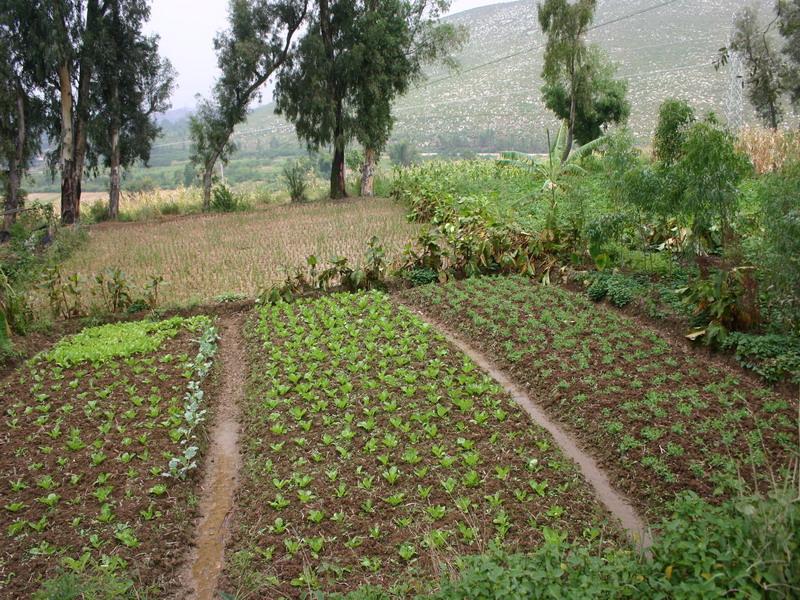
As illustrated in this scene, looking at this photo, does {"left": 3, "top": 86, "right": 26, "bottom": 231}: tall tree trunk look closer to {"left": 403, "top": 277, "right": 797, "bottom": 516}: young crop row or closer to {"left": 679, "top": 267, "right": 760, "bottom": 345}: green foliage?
{"left": 403, "top": 277, "right": 797, "bottom": 516}: young crop row

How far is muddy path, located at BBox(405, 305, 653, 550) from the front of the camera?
184 inches

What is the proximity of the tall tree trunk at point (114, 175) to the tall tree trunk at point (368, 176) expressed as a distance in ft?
27.8

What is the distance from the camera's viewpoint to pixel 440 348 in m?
7.86

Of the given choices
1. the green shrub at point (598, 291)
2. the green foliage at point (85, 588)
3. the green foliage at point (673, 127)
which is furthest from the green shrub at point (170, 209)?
the green foliage at point (85, 588)

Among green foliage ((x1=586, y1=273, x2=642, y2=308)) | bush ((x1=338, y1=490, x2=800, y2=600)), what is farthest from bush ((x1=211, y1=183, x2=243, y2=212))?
bush ((x1=338, y1=490, x2=800, y2=600))

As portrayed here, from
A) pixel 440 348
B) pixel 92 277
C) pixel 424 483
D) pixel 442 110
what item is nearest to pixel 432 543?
pixel 424 483

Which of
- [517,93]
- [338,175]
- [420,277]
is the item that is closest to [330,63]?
[338,175]

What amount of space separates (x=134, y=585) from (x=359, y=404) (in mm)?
2902

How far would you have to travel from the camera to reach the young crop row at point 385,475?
4312mm

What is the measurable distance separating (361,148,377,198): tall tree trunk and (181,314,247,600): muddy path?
1511 cm

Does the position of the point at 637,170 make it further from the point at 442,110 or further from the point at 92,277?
the point at 442,110

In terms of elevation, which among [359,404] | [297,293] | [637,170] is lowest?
[359,404]

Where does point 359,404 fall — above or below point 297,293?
below

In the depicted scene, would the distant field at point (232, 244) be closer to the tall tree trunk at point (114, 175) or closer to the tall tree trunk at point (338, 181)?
the tall tree trunk at point (114, 175)
